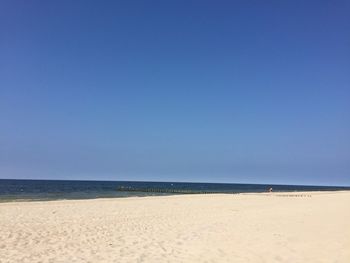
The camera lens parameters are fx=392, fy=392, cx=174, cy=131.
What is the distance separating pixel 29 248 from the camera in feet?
32.9

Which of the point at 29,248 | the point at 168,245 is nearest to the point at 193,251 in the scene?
the point at 168,245

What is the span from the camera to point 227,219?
17.1 meters

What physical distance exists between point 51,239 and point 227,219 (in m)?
8.17

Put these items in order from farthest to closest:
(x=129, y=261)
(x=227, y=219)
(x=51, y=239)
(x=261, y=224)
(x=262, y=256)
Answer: (x=227, y=219), (x=261, y=224), (x=51, y=239), (x=262, y=256), (x=129, y=261)

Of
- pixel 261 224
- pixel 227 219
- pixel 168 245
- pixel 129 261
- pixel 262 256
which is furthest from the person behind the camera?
pixel 227 219

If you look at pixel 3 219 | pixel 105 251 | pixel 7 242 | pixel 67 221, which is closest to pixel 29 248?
pixel 7 242

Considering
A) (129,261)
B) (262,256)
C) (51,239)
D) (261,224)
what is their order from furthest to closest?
(261,224), (51,239), (262,256), (129,261)

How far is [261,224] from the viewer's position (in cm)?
1547

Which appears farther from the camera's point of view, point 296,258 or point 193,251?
point 193,251

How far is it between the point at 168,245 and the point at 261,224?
19.5ft

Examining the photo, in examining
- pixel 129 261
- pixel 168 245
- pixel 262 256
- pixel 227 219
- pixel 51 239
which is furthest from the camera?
pixel 227 219

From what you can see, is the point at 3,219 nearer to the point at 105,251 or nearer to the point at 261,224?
the point at 105,251

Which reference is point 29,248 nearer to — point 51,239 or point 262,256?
point 51,239

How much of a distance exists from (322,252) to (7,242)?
331 inches
